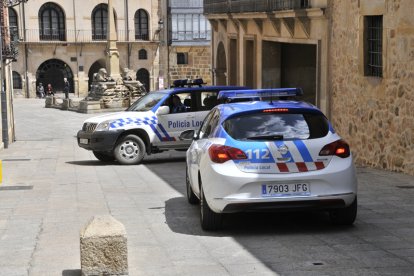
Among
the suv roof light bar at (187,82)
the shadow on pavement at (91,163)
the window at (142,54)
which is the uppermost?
the window at (142,54)

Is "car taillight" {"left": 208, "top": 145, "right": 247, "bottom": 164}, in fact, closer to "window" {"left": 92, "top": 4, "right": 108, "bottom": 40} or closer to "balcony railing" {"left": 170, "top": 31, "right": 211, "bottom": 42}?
"balcony railing" {"left": 170, "top": 31, "right": 211, "bottom": 42}

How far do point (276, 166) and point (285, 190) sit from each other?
27 centimetres

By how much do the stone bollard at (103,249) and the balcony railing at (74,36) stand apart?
54.7 metres

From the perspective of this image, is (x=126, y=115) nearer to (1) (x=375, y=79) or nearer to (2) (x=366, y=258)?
(1) (x=375, y=79)

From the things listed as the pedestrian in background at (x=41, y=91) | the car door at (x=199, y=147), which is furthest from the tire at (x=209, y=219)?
the pedestrian in background at (x=41, y=91)

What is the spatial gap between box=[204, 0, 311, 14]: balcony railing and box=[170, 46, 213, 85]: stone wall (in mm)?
22522

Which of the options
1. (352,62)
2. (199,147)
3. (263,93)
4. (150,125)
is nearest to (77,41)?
(150,125)

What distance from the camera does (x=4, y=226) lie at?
30.5ft

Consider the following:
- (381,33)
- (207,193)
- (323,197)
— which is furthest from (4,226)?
(381,33)

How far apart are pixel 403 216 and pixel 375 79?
5.90 metres

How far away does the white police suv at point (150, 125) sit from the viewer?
56.7 feet

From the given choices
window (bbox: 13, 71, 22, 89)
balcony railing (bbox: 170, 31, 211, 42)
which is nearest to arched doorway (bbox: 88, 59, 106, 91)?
window (bbox: 13, 71, 22, 89)

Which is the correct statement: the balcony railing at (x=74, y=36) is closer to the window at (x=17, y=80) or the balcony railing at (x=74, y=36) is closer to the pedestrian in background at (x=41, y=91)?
the window at (x=17, y=80)

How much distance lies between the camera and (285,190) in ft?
26.5
